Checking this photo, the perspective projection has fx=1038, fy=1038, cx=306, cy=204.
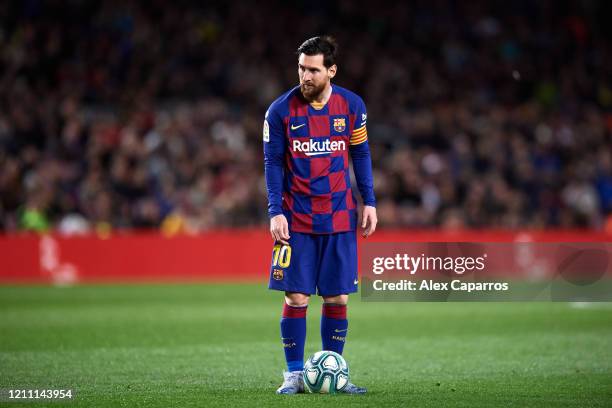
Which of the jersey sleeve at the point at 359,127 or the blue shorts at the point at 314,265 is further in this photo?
the jersey sleeve at the point at 359,127

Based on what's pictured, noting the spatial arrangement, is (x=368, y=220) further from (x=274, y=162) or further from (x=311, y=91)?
(x=311, y=91)

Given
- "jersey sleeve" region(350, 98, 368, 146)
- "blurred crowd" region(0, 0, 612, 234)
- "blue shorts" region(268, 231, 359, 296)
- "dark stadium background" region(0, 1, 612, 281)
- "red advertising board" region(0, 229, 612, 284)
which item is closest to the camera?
"blue shorts" region(268, 231, 359, 296)

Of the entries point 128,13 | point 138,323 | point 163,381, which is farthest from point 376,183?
point 163,381

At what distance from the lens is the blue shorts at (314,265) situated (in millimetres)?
7332

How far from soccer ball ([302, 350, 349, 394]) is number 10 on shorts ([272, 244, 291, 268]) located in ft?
2.22

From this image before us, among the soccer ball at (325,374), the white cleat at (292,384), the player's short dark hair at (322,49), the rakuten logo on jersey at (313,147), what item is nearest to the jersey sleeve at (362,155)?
the rakuten logo on jersey at (313,147)

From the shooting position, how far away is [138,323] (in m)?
13.0

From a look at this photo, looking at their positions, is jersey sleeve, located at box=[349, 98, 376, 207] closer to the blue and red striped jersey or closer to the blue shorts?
the blue and red striped jersey

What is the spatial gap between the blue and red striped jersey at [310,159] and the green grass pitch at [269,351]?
1264 millimetres

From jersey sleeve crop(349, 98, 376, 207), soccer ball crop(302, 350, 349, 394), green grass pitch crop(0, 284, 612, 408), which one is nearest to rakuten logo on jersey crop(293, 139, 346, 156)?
jersey sleeve crop(349, 98, 376, 207)

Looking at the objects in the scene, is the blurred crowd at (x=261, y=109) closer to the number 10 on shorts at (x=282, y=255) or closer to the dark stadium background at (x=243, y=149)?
the dark stadium background at (x=243, y=149)

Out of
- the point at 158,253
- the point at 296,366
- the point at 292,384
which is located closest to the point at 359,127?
the point at 296,366

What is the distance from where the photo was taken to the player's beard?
23.9 feet

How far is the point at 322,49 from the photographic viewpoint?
285 inches
